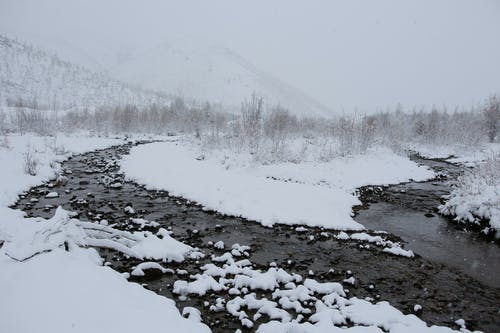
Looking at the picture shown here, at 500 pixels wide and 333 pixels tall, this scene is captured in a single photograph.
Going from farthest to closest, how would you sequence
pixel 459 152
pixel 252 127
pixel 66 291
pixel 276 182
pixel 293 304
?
pixel 459 152
pixel 252 127
pixel 276 182
pixel 293 304
pixel 66 291

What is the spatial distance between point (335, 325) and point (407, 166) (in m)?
18.7

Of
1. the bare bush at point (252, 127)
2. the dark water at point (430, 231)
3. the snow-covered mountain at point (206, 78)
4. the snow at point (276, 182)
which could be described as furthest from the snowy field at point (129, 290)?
the snow-covered mountain at point (206, 78)

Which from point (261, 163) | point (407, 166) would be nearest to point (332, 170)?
point (261, 163)

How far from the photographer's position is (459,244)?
962 cm

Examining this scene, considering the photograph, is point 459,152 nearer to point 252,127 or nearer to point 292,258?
→ point 252,127

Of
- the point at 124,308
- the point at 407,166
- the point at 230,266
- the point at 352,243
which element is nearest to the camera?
the point at 124,308

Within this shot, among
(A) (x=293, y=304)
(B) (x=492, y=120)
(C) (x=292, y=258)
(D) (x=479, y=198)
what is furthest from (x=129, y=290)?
(B) (x=492, y=120)

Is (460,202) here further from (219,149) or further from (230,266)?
(219,149)

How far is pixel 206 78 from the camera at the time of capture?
15288cm

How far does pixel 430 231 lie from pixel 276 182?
641 centimetres

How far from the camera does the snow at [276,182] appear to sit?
1112 centimetres

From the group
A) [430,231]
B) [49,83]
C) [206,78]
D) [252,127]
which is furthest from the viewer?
[206,78]

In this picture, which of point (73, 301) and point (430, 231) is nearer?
point (73, 301)

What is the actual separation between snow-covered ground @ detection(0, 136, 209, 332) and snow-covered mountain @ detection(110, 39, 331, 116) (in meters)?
119
